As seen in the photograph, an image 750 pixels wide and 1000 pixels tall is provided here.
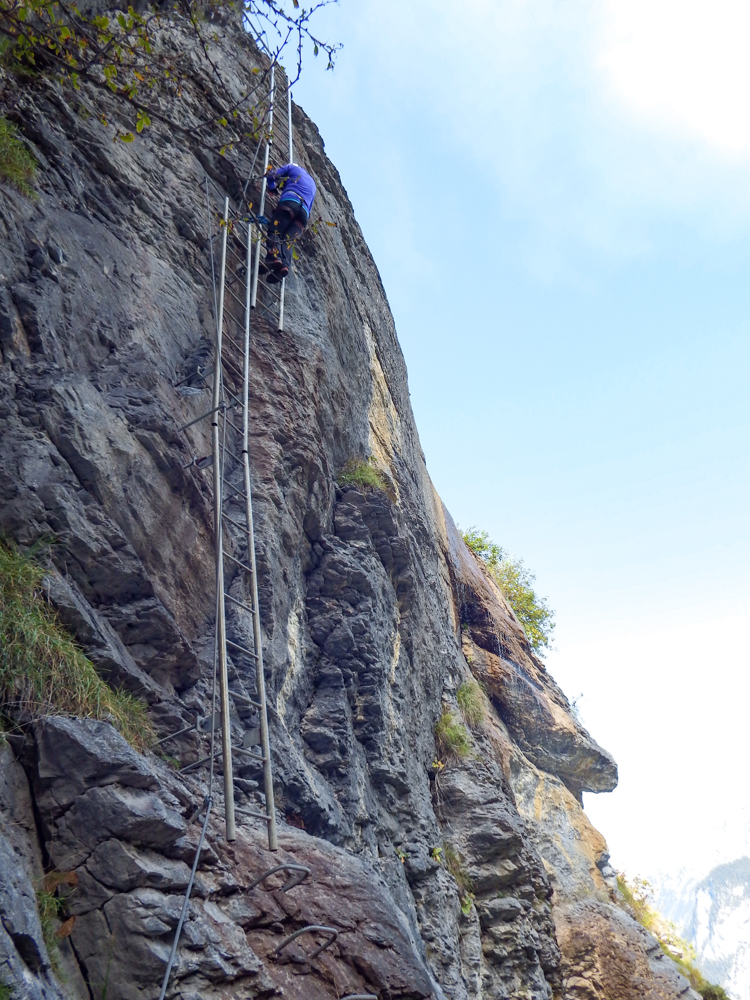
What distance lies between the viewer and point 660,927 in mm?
17891

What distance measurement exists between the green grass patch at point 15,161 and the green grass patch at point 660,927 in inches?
590

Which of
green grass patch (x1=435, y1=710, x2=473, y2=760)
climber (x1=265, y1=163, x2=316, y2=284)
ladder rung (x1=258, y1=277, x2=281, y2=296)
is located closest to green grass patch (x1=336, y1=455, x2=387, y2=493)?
ladder rung (x1=258, y1=277, x2=281, y2=296)

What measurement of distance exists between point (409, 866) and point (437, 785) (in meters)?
2.02

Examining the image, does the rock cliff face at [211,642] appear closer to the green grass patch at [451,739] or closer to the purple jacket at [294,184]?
the green grass patch at [451,739]

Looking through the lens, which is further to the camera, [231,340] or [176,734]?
[231,340]

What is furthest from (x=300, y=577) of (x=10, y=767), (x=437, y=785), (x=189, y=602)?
(x=10, y=767)

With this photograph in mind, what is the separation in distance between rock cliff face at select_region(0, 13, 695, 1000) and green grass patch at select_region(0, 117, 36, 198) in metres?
0.21

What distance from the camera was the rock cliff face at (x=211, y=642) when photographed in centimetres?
412

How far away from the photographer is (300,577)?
8391mm

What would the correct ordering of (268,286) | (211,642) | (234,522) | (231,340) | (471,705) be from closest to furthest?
(211,642), (234,522), (231,340), (268,286), (471,705)

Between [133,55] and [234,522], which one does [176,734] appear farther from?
[133,55]

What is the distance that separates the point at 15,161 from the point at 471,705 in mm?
9968

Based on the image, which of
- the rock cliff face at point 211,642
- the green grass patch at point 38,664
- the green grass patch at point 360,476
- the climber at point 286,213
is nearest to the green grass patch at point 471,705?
the rock cliff face at point 211,642

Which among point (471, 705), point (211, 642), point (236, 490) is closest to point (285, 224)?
point (236, 490)
